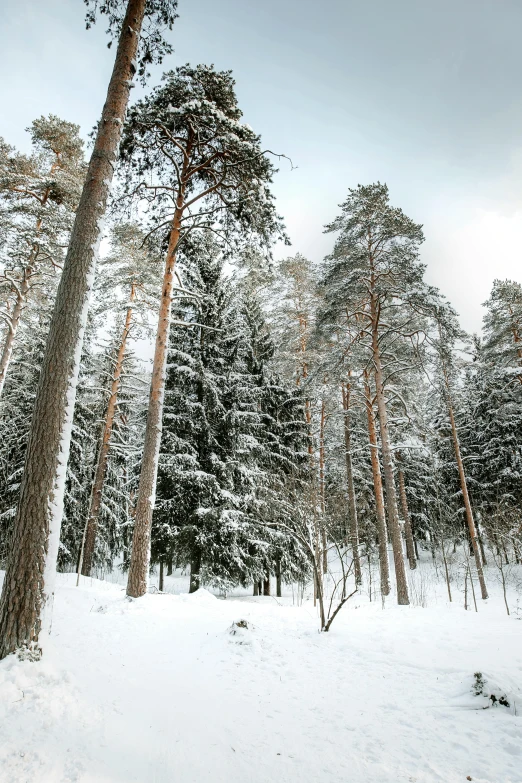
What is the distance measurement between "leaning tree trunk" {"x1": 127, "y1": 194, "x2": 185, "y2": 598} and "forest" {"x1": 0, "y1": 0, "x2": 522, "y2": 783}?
1.7 inches

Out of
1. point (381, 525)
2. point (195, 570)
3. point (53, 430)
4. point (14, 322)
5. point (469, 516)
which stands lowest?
point (195, 570)

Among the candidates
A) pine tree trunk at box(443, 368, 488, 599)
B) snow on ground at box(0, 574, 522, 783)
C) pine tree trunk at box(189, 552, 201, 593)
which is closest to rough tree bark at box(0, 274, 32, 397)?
pine tree trunk at box(189, 552, 201, 593)

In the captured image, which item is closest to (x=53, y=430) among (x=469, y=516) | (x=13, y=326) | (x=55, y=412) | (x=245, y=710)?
(x=55, y=412)

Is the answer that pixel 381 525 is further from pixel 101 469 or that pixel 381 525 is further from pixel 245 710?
pixel 245 710

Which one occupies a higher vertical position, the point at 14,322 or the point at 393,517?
the point at 14,322

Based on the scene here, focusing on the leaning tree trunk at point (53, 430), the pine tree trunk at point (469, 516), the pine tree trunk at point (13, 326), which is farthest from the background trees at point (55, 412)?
the pine tree trunk at point (469, 516)

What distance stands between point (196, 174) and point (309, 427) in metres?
11.1

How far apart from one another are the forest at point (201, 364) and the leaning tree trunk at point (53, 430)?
0.7 inches

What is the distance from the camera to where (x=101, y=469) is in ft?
43.0

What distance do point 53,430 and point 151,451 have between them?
428 centimetres

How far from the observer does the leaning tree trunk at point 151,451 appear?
7.25 metres

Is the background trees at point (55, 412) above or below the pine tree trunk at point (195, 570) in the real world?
above

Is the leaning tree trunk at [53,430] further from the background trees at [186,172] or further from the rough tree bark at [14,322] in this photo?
the rough tree bark at [14,322]

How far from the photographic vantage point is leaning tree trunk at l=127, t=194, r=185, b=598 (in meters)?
7.25
